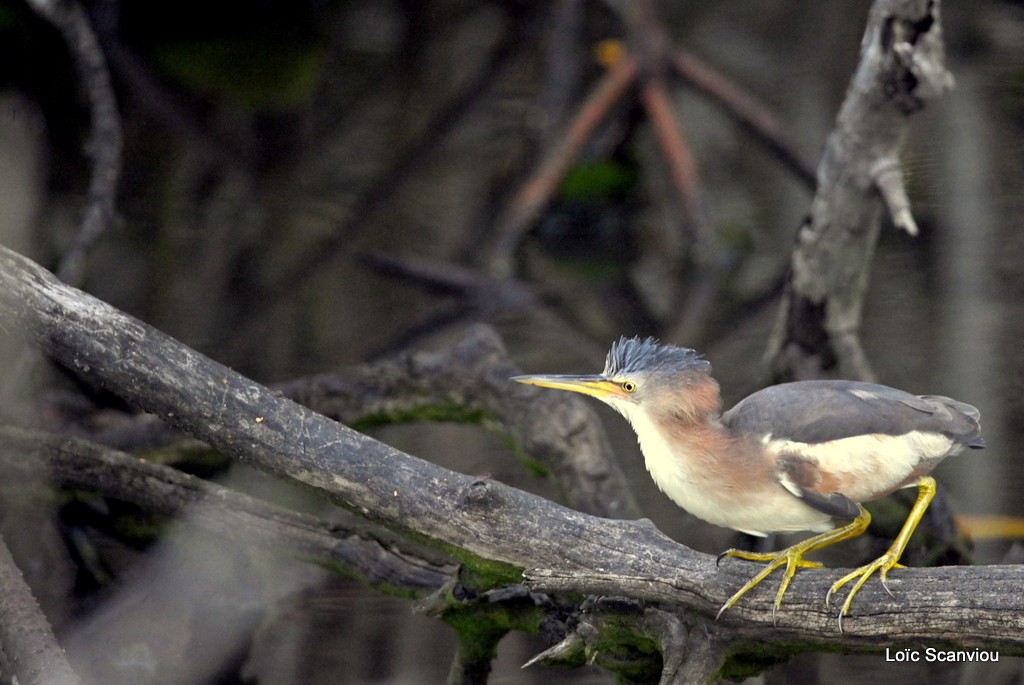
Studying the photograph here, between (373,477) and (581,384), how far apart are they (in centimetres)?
43

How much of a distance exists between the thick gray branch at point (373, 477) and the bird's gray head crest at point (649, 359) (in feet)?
1.01

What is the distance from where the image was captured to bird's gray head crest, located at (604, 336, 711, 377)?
2.28 meters

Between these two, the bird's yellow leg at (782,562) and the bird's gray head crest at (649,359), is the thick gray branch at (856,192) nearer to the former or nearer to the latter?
the bird's gray head crest at (649,359)

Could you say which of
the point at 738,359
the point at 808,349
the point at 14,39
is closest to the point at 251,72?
the point at 14,39

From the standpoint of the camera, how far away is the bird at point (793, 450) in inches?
83.3

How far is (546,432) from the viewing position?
2949 mm

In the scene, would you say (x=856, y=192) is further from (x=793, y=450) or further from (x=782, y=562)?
(x=782, y=562)

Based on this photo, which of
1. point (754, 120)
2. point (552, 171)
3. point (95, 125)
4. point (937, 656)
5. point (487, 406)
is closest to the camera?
point (937, 656)

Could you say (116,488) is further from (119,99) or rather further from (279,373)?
(119,99)

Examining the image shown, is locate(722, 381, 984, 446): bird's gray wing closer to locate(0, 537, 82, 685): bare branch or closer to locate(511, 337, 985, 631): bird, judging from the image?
locate(511, 337, 985, 631): bird

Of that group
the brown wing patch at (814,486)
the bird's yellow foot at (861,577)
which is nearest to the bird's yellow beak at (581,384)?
the brown wing patch at (814,486)

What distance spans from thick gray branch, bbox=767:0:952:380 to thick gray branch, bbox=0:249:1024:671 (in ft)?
3.70

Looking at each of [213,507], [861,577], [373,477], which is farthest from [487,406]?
[861,577]

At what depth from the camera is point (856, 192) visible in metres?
3.23
